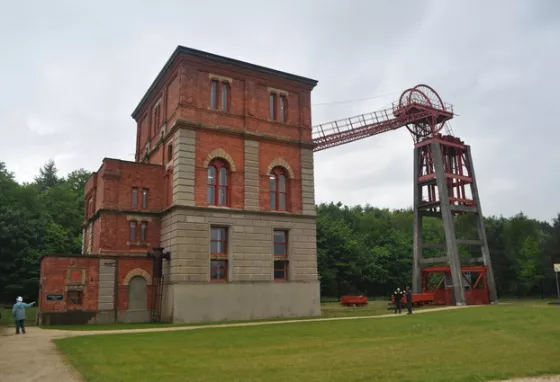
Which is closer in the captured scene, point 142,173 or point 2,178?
point 142,173

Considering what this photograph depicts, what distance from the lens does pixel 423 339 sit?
17812 mm

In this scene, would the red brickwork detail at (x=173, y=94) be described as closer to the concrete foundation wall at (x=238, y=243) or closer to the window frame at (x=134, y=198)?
the window frame at (x=134, y=198)

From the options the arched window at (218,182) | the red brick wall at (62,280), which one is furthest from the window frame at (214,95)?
the red brick wall at (62,280)

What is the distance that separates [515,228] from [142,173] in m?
48.1

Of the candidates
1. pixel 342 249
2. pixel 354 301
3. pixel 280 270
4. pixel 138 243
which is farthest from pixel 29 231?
pixel 342 249

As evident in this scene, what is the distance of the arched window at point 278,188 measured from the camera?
33.9 metres

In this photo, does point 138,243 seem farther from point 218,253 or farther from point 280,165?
point 280,165

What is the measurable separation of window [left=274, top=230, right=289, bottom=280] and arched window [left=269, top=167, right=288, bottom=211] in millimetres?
1725

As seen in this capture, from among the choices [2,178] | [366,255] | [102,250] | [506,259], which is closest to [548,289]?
[506,259]

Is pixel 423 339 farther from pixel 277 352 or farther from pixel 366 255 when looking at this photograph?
pixel 366 255

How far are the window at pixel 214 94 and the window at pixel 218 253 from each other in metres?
7.82

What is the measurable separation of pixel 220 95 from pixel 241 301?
1299 centimetres

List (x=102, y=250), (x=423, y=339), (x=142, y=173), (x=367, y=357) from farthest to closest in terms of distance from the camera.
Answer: (x=142, y=173)
(x=102, y=250)
(x=423, y=339)
(x=367, y=357)

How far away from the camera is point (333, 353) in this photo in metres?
14.7
